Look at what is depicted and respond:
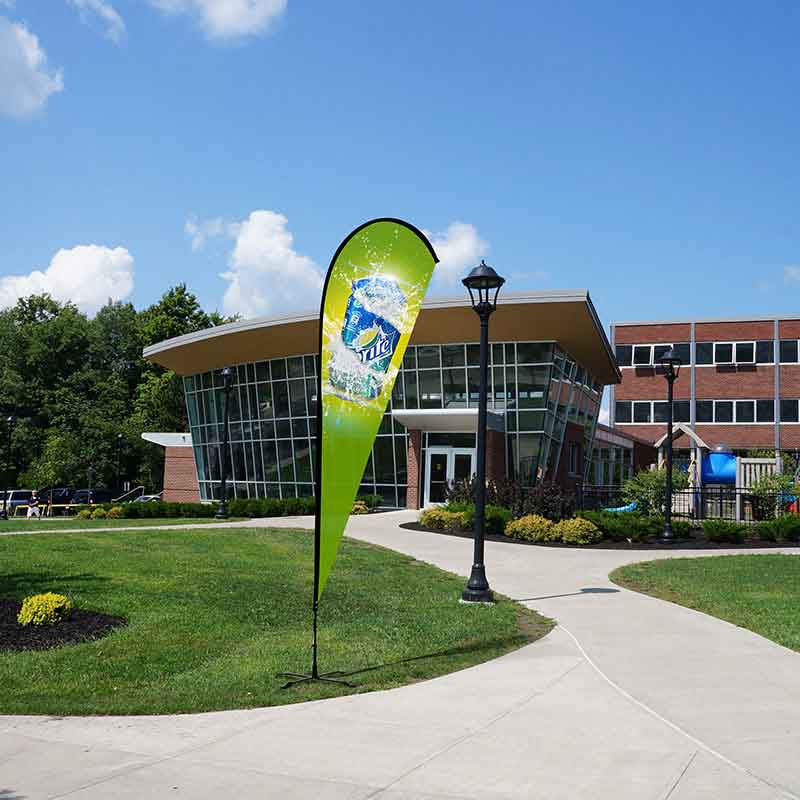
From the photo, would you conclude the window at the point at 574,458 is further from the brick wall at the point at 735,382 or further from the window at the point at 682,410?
the brick wall at the point at 735,382

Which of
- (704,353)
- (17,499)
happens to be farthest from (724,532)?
(17,499)

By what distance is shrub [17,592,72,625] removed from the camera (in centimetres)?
1030

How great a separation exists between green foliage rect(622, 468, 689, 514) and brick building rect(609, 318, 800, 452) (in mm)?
31634

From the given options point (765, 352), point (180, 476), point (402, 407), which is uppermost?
point (765, 352)

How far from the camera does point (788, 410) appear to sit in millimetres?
58281

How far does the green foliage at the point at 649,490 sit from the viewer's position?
29.3m

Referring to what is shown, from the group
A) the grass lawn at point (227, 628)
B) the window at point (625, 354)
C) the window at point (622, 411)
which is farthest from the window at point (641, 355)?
the grass lawn at point (227, 628)

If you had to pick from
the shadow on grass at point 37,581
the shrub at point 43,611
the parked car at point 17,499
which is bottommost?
the parked car at point 17,499

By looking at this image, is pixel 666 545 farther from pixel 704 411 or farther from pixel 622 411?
pixel 622 411

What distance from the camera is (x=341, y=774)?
18.4 feet

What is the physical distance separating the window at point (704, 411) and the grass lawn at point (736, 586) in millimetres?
42000

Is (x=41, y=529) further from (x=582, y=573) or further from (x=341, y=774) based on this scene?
(x=341, y=774)

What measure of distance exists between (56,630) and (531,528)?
15115 millimetres

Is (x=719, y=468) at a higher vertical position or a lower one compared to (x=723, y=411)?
lower
